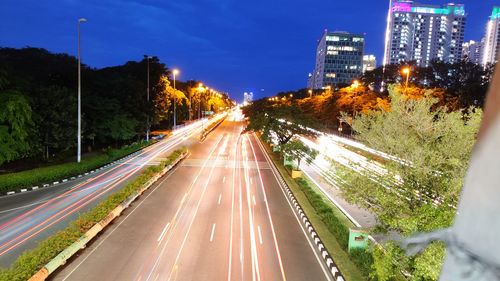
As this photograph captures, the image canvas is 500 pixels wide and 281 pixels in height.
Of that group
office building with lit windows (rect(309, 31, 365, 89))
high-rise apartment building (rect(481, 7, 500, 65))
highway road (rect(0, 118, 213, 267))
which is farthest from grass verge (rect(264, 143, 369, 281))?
office building with lit windows (rect(309, 31, 365, 89))

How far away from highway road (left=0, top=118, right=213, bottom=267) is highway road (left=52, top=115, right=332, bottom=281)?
2.66 meters

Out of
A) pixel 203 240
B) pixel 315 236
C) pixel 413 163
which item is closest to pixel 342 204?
pixel 315 236

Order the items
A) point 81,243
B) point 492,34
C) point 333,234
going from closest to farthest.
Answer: point 81,243 < point 333,234 < point 492,34

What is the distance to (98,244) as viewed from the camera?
16.1 meters

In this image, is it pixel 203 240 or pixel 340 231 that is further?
pixel 203 240

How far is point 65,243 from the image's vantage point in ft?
47.3

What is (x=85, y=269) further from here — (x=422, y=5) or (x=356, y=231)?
(x=422, y=5)

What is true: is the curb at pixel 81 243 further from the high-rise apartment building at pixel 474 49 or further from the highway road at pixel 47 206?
the high-rise apartment building at pixel 474 49

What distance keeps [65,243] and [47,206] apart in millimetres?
8550

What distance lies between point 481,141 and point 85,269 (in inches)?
579

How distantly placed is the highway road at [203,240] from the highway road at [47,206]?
2.66 meters

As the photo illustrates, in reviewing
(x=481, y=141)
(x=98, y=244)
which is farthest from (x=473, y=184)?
(x=98, y=244)

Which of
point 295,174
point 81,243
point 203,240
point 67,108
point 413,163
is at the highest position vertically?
point 67,108

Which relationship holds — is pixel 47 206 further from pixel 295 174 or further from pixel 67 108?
pixel 295 174
